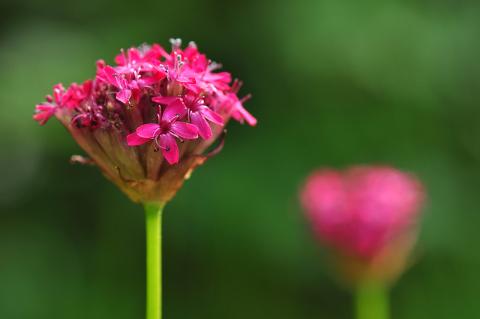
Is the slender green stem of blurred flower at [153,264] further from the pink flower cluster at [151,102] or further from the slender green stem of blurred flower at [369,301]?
the slender green stem of blurred flower at [369,301]

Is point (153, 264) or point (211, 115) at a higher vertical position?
point (211, 115)

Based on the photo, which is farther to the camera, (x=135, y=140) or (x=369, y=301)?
(x=369, y=301)

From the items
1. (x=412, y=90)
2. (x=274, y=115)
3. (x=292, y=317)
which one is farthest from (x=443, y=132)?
(x=292, y=317)

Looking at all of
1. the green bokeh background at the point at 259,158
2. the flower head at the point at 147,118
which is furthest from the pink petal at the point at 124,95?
the green bokeh background at the point at 259,158

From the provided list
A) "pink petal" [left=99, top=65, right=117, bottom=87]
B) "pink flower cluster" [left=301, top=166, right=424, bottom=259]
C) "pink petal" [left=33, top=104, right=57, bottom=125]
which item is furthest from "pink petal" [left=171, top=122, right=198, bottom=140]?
"pink flower cluster" [left=301, top=166, right=424, bottom=259]

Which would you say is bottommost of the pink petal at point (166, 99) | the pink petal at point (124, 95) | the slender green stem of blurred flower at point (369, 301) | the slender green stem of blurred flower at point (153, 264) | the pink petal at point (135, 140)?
the slender green stem of blurred flower at point (369, 301)

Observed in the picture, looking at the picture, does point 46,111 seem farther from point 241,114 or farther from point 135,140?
point 241,114

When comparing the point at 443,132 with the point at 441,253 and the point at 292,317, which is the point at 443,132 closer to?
the point at 441,253

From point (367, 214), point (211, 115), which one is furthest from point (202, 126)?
point (367, 214)
